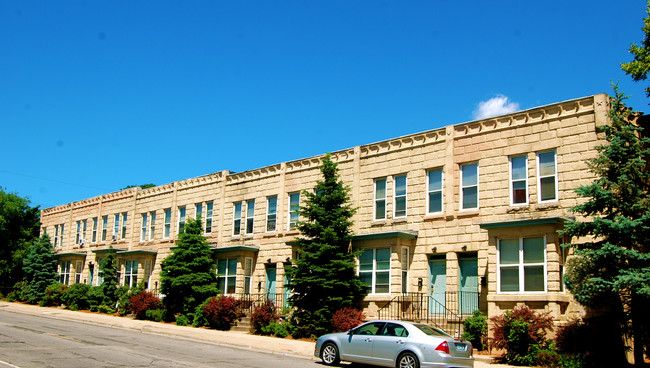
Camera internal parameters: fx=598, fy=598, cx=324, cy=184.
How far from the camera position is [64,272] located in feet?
160

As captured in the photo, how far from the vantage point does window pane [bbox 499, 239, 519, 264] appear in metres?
20.9

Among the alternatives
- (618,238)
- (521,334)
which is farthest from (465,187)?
(618,238)

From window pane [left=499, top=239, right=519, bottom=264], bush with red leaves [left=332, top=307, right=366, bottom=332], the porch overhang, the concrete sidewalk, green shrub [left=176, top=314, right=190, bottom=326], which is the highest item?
the porch overhang

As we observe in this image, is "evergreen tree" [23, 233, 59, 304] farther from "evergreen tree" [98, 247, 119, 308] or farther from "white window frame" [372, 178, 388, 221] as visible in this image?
"white window frame" [372, 178, 388, 221]

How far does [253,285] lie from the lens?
107 feet

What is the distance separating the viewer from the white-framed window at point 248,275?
32562 millimetres

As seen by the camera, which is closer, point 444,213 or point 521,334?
point 521,334

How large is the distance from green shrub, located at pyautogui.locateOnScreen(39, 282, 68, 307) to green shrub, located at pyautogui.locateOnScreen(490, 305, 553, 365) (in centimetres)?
3409

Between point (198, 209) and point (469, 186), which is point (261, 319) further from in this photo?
point (198, 209)

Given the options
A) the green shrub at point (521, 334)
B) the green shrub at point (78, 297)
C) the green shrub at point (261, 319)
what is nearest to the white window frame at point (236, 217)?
the green shrub at point (261, 319)

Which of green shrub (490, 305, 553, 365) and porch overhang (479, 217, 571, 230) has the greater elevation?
porch overhang (479, 217, 571, 230)

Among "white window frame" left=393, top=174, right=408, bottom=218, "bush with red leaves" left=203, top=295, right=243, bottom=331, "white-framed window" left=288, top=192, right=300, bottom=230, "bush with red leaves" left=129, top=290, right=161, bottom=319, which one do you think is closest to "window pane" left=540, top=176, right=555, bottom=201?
"white window frame" left=393, top=174, right=408, bottom=218

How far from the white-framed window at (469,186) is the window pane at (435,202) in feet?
3.53

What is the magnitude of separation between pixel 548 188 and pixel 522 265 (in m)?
3.13
